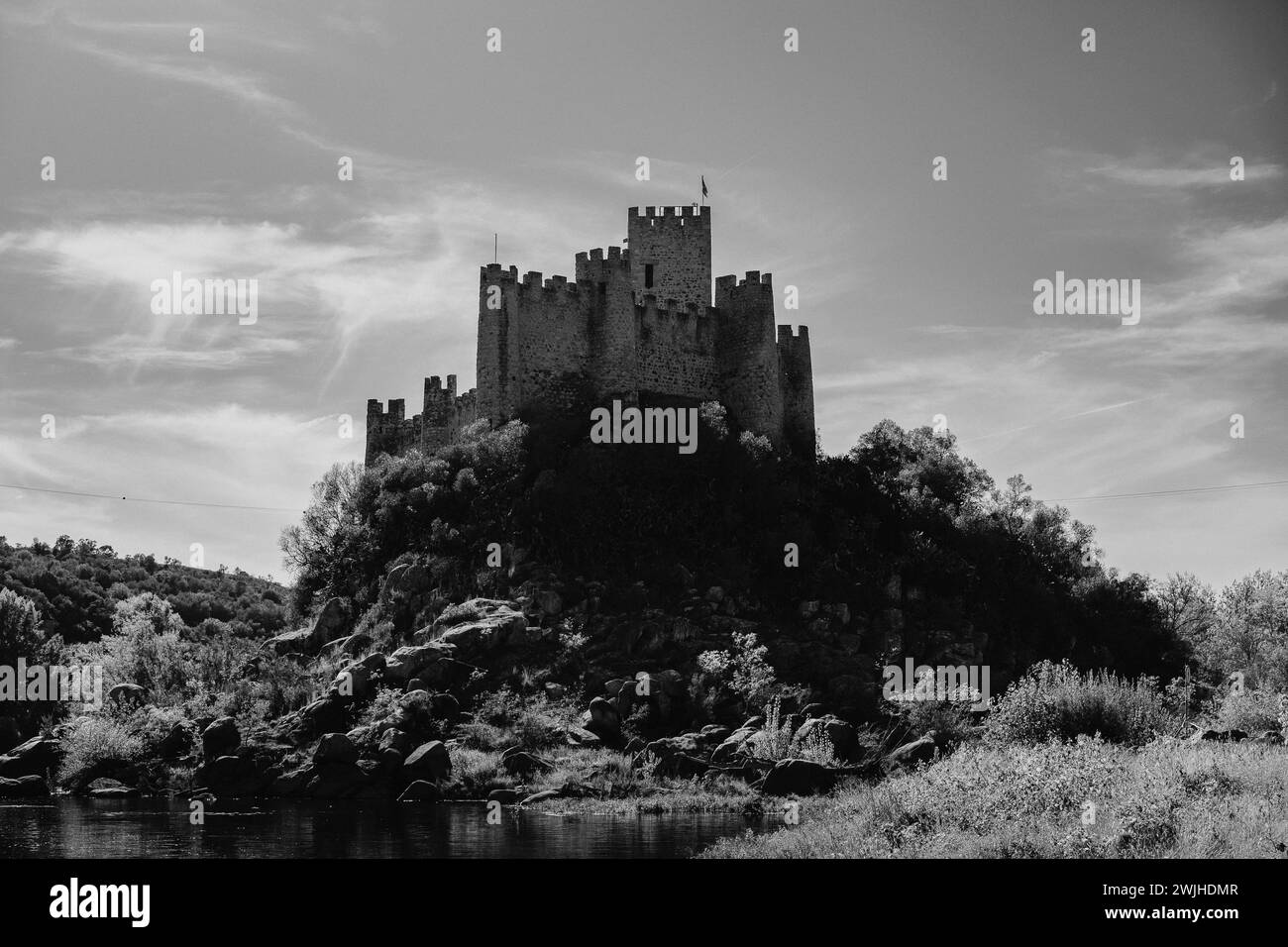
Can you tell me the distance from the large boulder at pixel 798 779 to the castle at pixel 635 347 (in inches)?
963

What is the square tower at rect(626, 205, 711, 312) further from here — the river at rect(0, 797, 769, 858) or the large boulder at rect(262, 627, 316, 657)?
the river at rect(0, 797, 769, 858)

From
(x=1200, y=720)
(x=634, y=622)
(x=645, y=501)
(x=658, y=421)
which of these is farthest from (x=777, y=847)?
(x=658, y=421)

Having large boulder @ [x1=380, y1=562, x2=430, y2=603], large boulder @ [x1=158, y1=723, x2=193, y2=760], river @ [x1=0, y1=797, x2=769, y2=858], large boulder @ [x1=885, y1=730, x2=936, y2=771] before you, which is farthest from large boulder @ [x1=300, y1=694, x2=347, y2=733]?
large boulder @ [x1=885, y1=730, x2=936, y2=771]

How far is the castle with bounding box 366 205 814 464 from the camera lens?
60.3 meters

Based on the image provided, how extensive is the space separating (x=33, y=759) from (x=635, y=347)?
2928 cm

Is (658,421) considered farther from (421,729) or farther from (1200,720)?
(1200,720)

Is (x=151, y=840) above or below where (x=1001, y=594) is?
below

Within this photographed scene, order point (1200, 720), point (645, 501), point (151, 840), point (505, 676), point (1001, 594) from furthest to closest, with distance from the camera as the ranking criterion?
point (1001, 594) < point (645, 501) < point (505, 676) < point (1200, 720) < point (151, 840)

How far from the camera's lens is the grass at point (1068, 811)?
2309cm

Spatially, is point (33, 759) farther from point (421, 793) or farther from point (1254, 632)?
point (1254, 632)

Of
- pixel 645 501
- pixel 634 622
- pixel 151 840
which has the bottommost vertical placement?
pixel 151 840
